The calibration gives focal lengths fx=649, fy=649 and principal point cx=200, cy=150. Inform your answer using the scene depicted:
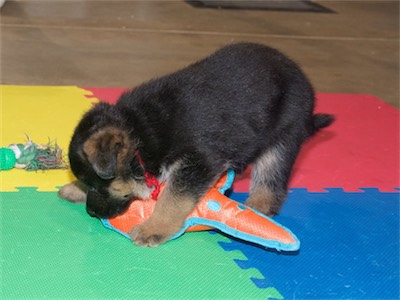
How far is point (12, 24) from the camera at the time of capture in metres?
9.23

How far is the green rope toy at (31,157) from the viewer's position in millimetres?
4320

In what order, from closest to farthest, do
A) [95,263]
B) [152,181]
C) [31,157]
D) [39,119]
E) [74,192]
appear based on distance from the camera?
[95,263], [152,181], [74,192], [31,157], [39,119]

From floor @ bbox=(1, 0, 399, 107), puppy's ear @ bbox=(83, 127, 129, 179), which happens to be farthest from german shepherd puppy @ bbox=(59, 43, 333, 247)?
floor @ bbox=(1, 0, 399, 107)

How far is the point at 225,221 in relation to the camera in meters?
3.66

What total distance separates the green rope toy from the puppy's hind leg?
137cm

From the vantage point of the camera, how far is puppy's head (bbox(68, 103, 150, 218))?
3197 millimetres

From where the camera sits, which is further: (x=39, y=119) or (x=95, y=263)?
(x=39, y=119)

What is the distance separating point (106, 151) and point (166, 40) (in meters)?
6.34

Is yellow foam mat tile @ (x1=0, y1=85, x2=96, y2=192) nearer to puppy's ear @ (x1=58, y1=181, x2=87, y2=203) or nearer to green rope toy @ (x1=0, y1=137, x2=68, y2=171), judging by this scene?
green rope toy @ (x1=0, y1=137, x2=68, y2=171)

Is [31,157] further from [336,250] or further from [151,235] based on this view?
[336,250]

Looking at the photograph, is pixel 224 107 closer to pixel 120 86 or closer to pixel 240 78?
pixel 240 78

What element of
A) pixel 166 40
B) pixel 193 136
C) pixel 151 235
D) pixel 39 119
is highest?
pixel 193 136

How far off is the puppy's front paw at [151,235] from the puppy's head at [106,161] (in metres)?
0.17

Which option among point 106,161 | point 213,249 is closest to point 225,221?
point 213,249
